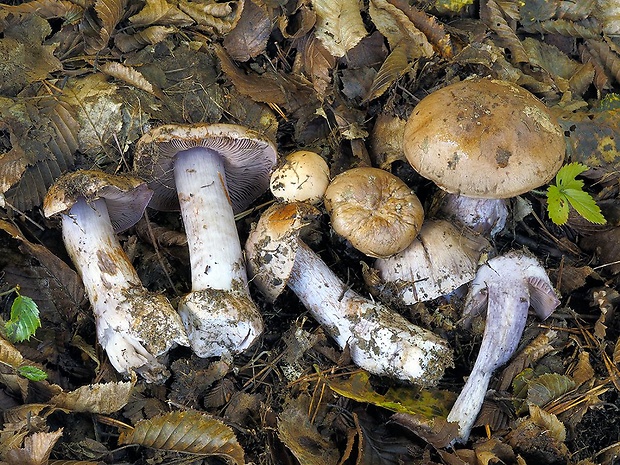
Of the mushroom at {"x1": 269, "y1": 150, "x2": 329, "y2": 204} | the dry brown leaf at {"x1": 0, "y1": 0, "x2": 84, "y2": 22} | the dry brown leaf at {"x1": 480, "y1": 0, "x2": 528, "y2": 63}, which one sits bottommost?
the mushroom at {"x1": 269, "y1": 150, "x2": 329, "y2": 204}

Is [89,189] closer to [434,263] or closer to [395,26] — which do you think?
[434,263]

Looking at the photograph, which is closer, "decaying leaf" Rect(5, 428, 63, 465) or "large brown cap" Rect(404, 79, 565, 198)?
"decaying leaf" Rect(5, 428, 63, 465)

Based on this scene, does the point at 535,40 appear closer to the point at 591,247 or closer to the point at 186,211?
the point at 591,247

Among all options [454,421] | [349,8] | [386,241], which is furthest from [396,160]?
[454,421]

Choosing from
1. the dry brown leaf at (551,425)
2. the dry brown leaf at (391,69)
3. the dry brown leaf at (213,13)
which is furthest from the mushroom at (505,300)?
the dry brown leaf at (213,13)

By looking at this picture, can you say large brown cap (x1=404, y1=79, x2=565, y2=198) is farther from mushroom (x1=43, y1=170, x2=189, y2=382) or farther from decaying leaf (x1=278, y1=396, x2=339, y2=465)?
mushroom (x1=43, y1=170, x2=189, y2=382)

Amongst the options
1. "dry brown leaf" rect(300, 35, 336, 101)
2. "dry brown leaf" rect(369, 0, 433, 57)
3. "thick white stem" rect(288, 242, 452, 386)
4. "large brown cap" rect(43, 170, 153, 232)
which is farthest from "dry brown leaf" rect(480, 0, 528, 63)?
"large brown cap" rect(43, 170, 153, 232)

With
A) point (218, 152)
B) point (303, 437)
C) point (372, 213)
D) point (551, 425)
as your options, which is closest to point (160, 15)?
point (218, 152)
